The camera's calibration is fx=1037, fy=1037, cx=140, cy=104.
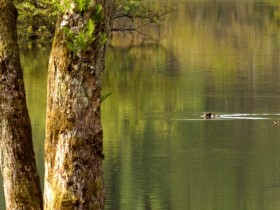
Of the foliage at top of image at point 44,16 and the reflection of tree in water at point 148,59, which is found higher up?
the foliage at top of image at point 44,16

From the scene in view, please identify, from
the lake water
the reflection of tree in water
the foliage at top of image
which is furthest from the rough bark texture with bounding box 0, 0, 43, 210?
the foliage at top of image

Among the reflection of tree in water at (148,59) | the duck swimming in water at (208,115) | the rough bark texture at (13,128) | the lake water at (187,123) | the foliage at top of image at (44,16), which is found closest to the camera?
the rough bark texture at (13,128)

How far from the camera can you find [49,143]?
235 inches

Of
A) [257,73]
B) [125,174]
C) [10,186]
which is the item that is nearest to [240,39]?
[257,73]

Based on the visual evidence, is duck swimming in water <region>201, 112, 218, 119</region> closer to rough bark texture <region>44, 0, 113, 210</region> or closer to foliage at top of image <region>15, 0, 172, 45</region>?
foliage at top of image <region>15, 0, 172, 45</region>

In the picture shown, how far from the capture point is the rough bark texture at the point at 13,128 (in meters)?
6.92

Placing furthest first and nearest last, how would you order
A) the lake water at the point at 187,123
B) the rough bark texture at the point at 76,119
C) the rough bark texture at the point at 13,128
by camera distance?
the lake water at the point at 187,123
the rough bark texture at the point at 13,128
the rough bark texture at the point at 76,119

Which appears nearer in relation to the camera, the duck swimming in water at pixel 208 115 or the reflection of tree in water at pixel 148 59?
the duck swimming in water at pixel 208 115

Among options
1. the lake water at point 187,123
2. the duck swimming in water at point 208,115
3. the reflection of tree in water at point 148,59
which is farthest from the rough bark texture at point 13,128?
the reflection of tree in water at point 148,59

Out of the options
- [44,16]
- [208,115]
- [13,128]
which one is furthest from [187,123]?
[44,16]

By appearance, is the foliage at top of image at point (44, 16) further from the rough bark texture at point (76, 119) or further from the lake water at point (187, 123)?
the rough bark texture at point (76, 119)

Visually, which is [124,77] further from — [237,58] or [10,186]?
[10,186]

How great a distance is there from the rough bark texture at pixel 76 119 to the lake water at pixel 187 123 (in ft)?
29.8

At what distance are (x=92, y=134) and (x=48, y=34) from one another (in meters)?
37.3
